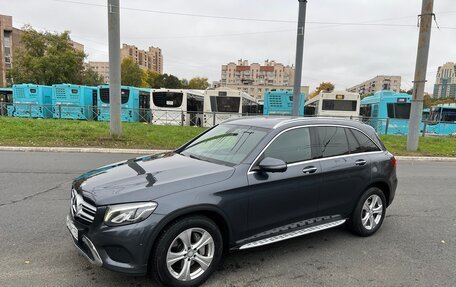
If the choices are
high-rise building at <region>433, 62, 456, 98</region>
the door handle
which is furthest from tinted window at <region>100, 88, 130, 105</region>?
high-rise building at <region>433, 62, 456, 98</region>

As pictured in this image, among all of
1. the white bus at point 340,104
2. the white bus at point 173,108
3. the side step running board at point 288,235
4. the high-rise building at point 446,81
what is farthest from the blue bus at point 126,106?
the high-rise building at point 446,81

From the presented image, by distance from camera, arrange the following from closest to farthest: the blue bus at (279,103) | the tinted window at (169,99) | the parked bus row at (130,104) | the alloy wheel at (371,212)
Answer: the alloy wheel at (371,212) → the blue bus at (279,103) → the parked bus row at (130,104) → the tinted window at (169,99)

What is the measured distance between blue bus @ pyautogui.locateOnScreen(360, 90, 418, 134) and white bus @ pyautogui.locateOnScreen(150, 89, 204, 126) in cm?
1096

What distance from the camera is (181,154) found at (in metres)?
4.17

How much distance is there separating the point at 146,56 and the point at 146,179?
13168 centimetres

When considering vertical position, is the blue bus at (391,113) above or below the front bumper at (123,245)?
above

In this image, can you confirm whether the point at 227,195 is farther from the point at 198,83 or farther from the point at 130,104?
the point at 198,83

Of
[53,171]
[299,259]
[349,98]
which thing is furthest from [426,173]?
[349,98]

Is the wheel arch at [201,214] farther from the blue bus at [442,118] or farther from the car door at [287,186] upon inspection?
the blue bus at [442,118]

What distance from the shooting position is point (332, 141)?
429 centimetres

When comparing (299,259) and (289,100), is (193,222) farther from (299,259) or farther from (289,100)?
(289,100)

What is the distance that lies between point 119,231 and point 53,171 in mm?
5960

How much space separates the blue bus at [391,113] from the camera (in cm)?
1983

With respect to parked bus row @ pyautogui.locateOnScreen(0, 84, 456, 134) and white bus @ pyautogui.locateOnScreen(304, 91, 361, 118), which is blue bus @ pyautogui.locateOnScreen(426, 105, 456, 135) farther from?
white bus @ pyautogui.locateOnScreen(304, 91, 361, 118)
